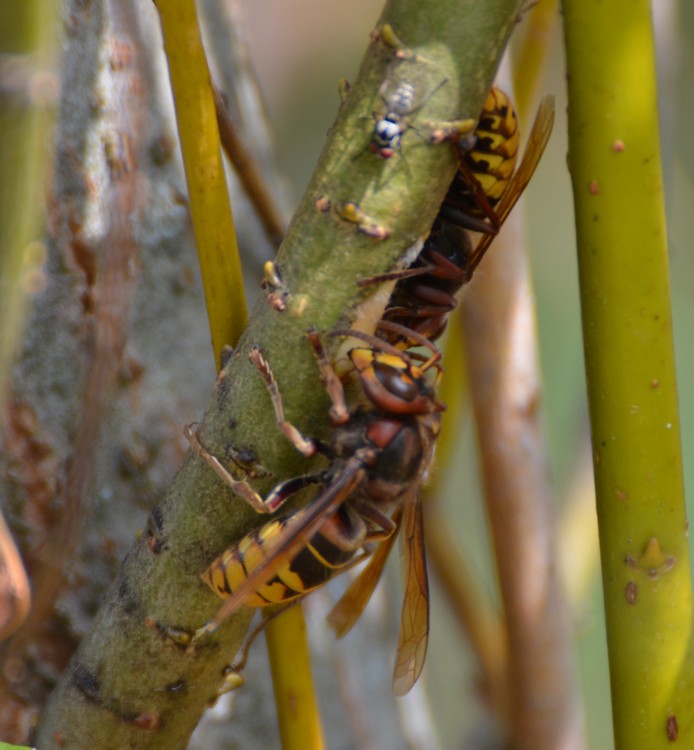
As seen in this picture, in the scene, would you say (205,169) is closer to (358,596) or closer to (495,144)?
(495,144)

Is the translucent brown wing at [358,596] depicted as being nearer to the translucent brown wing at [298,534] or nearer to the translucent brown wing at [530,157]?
the translucent brown wing at [298,534]

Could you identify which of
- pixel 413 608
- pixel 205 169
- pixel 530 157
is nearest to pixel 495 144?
pixel 530 157

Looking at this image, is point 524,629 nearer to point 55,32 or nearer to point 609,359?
point 609,359

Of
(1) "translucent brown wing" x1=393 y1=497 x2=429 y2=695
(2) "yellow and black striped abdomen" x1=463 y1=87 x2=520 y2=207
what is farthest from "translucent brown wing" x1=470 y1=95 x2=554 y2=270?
(1) "translucent brown wing" x1=393 y1=497 x2=429 y2=695

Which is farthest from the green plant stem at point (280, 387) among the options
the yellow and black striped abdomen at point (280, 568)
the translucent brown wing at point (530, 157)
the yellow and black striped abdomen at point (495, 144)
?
the translucent brown wing at point (530, 157)

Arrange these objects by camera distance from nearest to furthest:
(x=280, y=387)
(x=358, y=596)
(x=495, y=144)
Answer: (x=280, y=387) → (x=495, y=144) → (x=358, y=596)

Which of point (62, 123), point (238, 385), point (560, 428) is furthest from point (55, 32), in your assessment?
point (560, 428)
